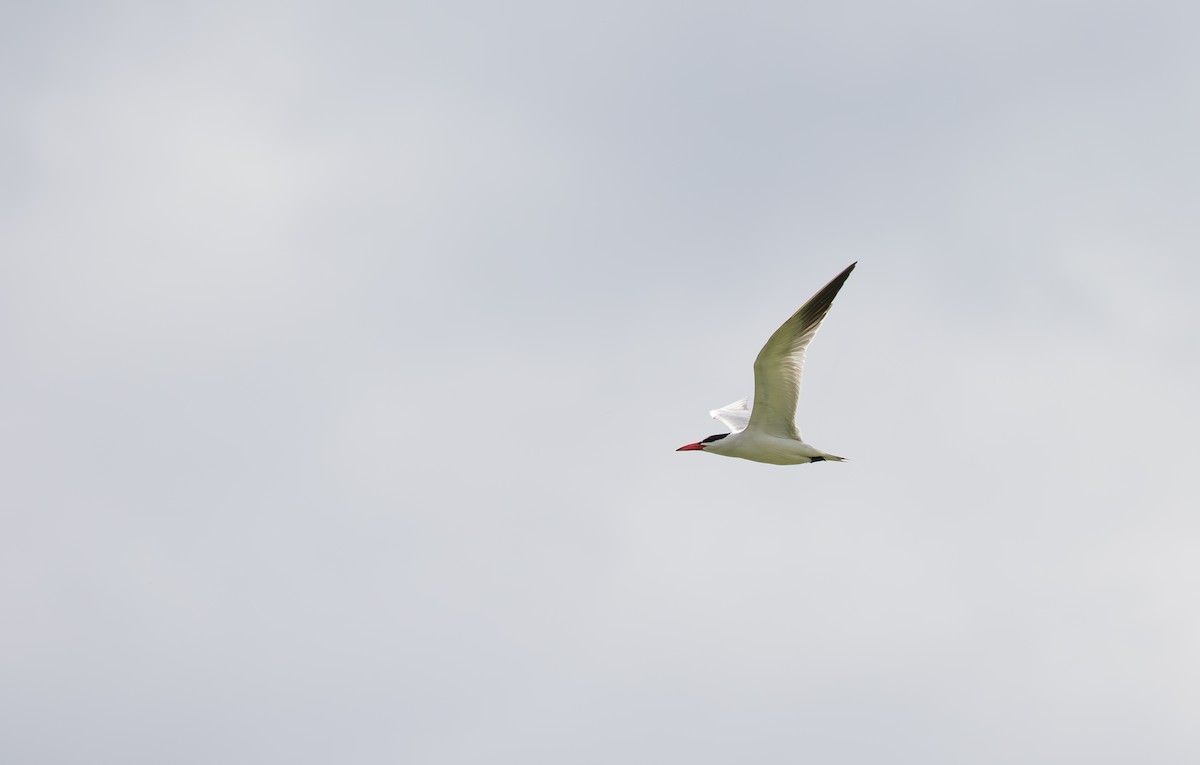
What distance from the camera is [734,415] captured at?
22.2m

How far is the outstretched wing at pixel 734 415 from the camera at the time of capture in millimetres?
21391

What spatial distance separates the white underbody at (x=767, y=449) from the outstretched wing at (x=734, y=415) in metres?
1.10

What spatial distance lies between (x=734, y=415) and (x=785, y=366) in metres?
3.65

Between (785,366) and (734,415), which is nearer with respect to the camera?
(785,366)

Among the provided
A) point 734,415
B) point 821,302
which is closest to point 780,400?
point 821,302

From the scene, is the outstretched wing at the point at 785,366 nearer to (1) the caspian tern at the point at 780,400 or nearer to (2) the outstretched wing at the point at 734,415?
(1) the caspian tern at the point at 780,400

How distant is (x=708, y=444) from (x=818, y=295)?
3107 mm

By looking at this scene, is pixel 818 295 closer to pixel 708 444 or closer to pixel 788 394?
pixel 788 394

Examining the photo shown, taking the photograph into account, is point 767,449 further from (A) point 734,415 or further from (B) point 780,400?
(A) point 734,415

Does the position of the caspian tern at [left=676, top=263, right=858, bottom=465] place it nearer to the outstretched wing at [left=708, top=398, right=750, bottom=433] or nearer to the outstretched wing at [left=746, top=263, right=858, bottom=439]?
the outstretched wing at [left=746, top=263, right=858, bottom=439]

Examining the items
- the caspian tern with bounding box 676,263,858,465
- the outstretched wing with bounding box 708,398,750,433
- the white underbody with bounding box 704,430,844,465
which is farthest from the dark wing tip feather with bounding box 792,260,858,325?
the outstretched wing with bounding box 708,398,750,433

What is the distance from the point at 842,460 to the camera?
18.9 meters

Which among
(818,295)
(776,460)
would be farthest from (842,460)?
(818,295)

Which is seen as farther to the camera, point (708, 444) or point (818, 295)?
point (708, 444)
